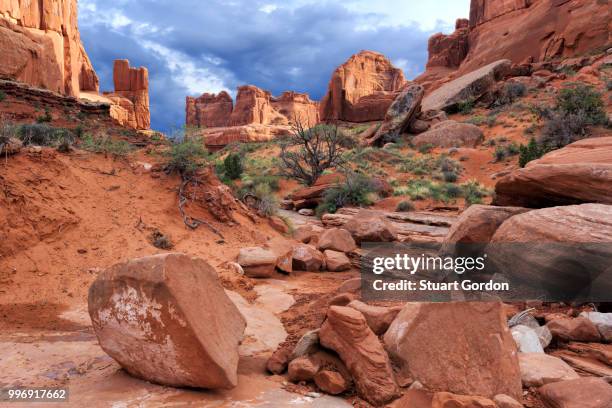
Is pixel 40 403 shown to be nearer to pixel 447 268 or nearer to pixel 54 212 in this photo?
pixel 54 212

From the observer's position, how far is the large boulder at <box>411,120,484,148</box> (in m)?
23.4

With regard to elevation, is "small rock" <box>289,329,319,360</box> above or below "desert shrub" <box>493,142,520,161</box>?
below

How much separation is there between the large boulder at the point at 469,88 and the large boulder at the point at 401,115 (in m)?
4.93

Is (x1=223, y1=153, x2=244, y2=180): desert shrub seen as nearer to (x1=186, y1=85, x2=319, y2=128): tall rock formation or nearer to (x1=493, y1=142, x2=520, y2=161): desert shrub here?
(x1=493, y1=142, x2=520, y2=161): desert shrub

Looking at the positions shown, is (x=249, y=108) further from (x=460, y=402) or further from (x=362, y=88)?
(x=460, y=402)

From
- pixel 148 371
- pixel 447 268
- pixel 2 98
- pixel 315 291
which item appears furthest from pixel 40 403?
pixel 2 98

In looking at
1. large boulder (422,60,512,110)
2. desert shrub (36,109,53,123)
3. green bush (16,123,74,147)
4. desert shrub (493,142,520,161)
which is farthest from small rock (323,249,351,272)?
large boulder (422,60,512,110)

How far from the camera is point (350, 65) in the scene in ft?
228

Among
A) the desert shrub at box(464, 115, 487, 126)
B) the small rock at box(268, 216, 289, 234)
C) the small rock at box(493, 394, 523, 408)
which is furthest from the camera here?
the desert shrub at box(464, 115, 487, 126)

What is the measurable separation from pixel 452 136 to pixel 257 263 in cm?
2031

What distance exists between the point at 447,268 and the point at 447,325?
9.80 ft

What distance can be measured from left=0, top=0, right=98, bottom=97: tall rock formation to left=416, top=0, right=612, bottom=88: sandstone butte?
121ft

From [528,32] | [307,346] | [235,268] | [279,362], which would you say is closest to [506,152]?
[235,268]

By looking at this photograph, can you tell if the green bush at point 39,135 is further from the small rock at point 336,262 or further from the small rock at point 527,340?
the small rock at point 527,340
